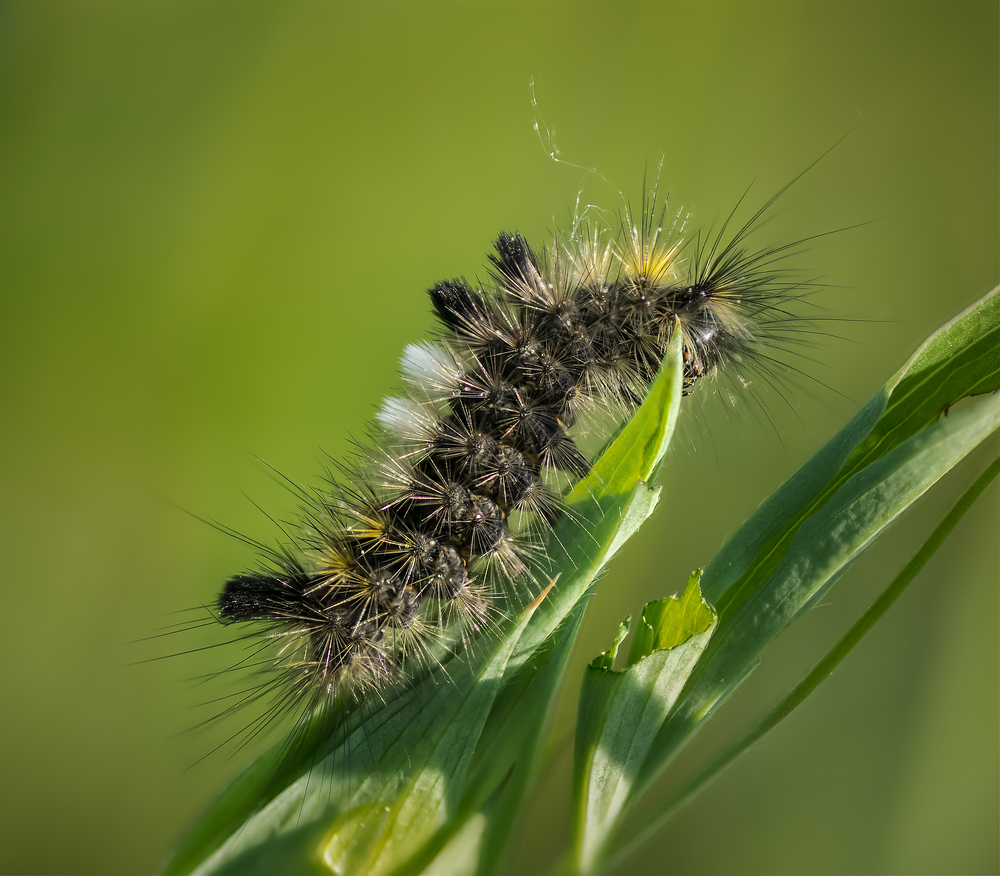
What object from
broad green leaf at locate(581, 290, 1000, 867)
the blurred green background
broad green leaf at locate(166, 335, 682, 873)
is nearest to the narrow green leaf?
broad green leaf at locate(581, 290, 1000, 867)

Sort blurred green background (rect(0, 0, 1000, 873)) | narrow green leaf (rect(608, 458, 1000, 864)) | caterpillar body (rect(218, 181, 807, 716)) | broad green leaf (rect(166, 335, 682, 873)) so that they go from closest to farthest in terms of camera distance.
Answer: narrow green leaf (rect(608, 458, 1000, 864)) → broad green leaf (rect(166, 335, 682, 873)) → caterpillar body (rect(218, 181, 807, 716)) → blurred green background (rect(0, 0, 1000, 873))

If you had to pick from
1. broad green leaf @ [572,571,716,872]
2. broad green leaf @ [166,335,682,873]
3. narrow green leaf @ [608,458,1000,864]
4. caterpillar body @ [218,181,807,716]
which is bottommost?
narrow green leaf @ [608,458,1000,864]

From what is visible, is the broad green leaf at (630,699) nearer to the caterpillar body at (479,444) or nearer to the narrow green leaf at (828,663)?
the narrow green leaf at (828,663)

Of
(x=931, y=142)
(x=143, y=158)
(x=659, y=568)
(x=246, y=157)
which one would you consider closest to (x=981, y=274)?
(x=931, y=142)

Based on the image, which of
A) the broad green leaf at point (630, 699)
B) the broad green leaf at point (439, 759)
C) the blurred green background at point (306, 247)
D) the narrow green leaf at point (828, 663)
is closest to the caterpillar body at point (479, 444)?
the broad green leaf at point (439, 759)

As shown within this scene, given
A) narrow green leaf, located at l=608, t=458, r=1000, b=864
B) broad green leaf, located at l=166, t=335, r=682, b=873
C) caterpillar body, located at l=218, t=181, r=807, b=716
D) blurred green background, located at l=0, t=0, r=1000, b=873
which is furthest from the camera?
blurred green background, located at l=0, t=0, r=1000, b=873

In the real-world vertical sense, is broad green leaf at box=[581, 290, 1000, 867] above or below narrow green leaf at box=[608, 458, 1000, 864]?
above

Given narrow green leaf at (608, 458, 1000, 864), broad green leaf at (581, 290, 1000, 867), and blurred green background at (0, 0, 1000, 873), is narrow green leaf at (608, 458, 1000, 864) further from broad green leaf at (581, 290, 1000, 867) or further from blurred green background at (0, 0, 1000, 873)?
blurred green background at (0, 0, 1000, 873)
